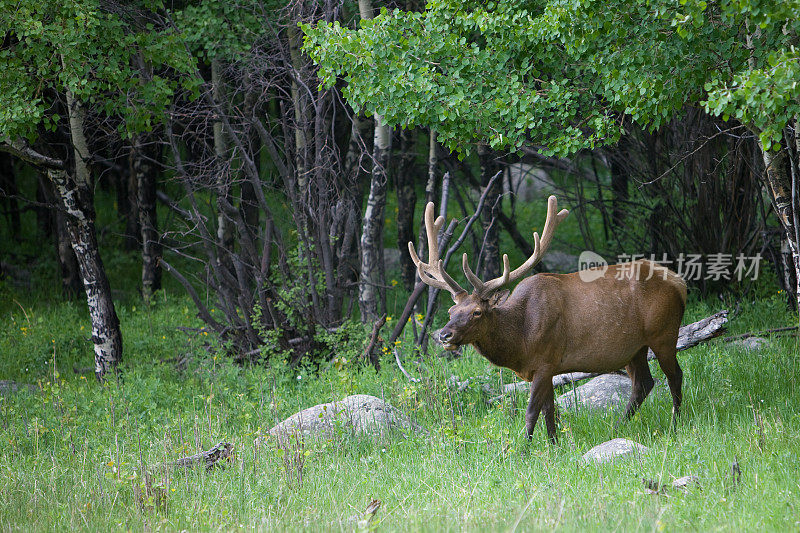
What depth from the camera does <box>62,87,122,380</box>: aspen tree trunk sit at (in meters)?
10.4

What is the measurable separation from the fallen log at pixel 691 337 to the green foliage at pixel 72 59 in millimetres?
5335

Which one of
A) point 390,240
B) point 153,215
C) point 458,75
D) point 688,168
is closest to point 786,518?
point 458,75

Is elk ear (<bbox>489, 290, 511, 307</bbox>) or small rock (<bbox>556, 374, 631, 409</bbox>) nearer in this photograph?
elk ear (<bbox>489, 290, 511, 307</bbox>)

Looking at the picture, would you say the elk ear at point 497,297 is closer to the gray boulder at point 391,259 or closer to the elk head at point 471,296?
the elk head at point 471,296

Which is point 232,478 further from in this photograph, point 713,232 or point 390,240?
point 390,240

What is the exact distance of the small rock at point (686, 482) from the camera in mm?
5133

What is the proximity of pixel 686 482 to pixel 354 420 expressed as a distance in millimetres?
3087

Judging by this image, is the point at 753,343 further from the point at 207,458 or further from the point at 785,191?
the point at 207,458

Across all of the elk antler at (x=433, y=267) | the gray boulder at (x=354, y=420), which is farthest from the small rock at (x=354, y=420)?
the elk antler at (x=433, y=267)

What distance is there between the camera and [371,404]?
755 centimetres

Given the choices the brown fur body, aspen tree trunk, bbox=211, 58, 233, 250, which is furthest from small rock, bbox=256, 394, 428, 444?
aspen tree trunk, bbox=211, 58, 233, 250

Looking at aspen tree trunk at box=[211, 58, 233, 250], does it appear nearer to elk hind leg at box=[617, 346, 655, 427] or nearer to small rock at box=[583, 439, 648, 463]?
elk hind leg at box=[617, 346, 655, 427]

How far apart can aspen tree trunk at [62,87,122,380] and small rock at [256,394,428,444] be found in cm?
406

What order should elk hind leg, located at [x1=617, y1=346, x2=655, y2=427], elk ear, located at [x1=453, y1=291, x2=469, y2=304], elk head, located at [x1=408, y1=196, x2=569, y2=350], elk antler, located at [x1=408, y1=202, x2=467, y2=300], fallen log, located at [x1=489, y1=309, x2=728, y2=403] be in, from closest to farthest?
elk head, located at [x1=408, y1=196, x2=569, y2=350], elk ear, located at [x1=453, y1=291, x2=469, y2=304], elk antler, located at [x1=408, y1=202, x2=467, y2=300], elk hind leg, located at [x1=617, y1=346, x2=655, y2=427], fallen log, located at [x1=489, y1=309, x2=728, y2=403]
